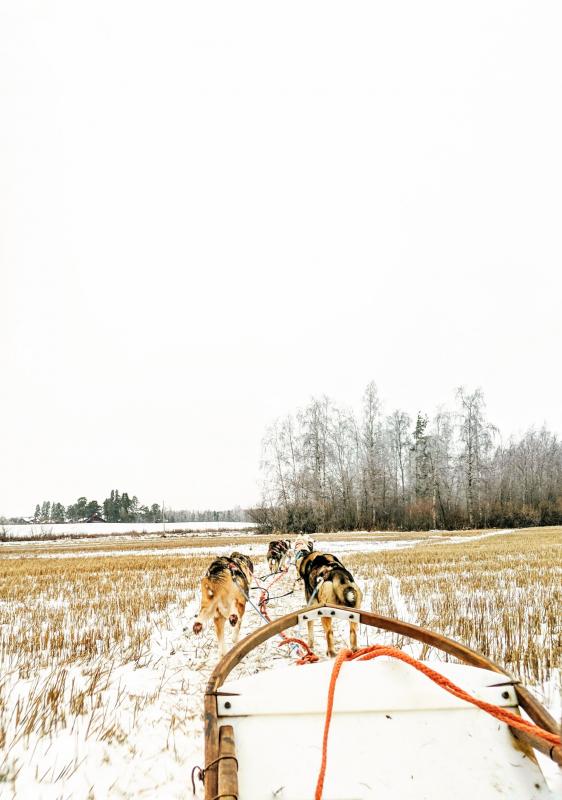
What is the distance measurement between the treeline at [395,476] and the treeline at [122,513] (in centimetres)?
3891

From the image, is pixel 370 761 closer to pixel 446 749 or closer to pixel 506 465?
pixel 446 749

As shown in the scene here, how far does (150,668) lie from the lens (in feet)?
13.3

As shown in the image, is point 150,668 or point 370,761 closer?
point 370,761

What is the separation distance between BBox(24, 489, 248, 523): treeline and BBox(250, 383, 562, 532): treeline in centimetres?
3891

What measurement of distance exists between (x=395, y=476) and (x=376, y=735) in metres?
45.9

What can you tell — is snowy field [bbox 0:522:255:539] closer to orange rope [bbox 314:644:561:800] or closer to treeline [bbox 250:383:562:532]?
treeline [bbox 250:383:562:532]

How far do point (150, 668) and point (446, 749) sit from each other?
2.98m

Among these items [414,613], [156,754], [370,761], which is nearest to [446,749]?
[370,761]

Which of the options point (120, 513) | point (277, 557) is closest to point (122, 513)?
point (120, 513)

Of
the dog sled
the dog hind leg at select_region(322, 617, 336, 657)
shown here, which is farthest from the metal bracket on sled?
the dog hind leg at select_region(322, 617, 336, 657)

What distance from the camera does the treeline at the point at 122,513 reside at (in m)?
83.1

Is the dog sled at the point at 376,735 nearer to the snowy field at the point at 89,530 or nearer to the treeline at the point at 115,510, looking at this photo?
the snowy field at the point at 89,530

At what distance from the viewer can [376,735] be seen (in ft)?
6.61

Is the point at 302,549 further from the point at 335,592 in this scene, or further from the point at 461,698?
the point at 461,698
